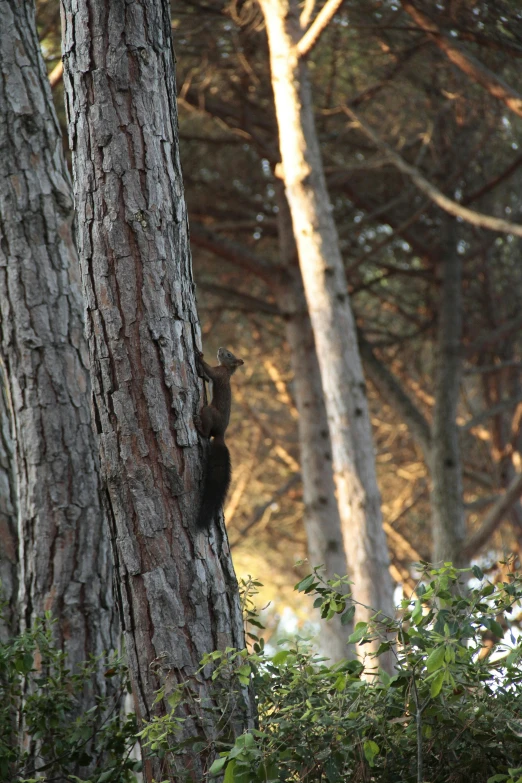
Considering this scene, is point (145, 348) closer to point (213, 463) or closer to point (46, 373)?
point (213, 463)

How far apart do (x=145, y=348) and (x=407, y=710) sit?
1052 mm

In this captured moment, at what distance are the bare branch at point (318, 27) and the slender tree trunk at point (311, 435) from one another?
7.69ft

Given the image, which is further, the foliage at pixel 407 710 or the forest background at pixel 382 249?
the forest background at pixel 382 249

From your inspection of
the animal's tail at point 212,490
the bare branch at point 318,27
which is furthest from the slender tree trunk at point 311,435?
the animal's tail at point 212,490

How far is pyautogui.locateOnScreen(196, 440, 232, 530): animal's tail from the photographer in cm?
205

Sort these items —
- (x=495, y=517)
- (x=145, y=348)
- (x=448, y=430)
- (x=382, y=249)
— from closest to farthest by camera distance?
1. (x=145, y=348)
2. (x=495, y=517)
3. (x=448, y=430)
4. (x=382, y=249)

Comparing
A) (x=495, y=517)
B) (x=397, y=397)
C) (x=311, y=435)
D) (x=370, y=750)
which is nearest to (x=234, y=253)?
(x=311, y=435)

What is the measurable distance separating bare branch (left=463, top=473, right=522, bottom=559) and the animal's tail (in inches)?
181

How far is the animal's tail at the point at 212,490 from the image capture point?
205 cm

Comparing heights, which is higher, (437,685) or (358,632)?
(358,632)

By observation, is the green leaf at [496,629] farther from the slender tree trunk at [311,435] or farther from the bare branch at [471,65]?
the slender tree trunk at [311,435]

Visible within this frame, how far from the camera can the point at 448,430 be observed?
7.43 m

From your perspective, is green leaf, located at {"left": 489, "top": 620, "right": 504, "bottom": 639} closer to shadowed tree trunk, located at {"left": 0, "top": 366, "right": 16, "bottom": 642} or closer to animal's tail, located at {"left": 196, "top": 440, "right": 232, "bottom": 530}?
animal's tail, located at {"left": 196, "top": 440, "right": 232, "bottom": 530}

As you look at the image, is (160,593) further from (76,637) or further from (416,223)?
(416,223)
